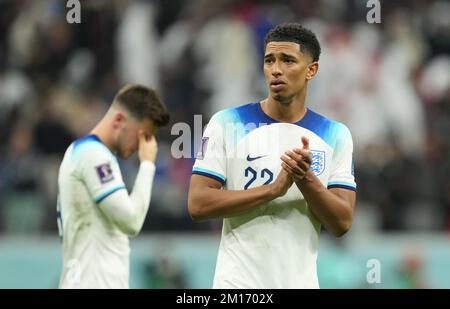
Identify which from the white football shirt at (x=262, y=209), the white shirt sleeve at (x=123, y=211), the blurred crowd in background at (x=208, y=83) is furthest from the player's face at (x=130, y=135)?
the blurred crowd in background at (x=208, y=83)

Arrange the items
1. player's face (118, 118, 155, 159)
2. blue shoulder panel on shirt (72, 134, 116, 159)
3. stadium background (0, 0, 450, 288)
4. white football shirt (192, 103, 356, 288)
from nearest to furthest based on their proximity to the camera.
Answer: white football shirt (192, 103, 356, 288) < blue shoulder panel on shirt (72, 134, 116, 159) < player's face (118, 118, 155, 159) < stadium background (0, 0, 450, 288)

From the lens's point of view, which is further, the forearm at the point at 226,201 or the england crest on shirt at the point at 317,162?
the england crest on shirt at the point at 317,162

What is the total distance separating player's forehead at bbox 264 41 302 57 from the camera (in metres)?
6.07

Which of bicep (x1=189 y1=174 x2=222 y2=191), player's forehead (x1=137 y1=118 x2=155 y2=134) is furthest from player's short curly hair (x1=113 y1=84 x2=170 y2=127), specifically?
bicep (x1=189 y1=174 x2=222 y2=191)

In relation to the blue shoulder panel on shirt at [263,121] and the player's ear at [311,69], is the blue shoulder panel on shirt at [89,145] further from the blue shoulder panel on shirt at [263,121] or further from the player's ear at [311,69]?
the player's ear at [311,69]

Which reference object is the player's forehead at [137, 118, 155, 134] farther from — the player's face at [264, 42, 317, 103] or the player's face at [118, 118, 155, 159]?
the player's face at [264, 42, 317, 103]

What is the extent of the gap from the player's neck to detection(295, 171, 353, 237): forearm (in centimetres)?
48

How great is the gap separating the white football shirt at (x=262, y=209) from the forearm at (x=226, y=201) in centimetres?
13

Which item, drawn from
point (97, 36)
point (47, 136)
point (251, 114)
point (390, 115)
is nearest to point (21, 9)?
point (97, 36)

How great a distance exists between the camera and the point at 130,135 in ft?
23.1

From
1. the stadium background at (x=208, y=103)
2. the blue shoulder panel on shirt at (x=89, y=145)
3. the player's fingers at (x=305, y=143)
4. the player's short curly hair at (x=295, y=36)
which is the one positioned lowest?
the player's fingers at (x=305, y=143)

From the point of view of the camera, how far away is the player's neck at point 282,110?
6.14 metres

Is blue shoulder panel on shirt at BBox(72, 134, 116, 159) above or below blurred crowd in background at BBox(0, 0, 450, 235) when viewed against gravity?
below

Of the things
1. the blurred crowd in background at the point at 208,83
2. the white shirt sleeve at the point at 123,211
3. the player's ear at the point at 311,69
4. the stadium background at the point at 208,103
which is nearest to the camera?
the player's ear at the point at 311,69
